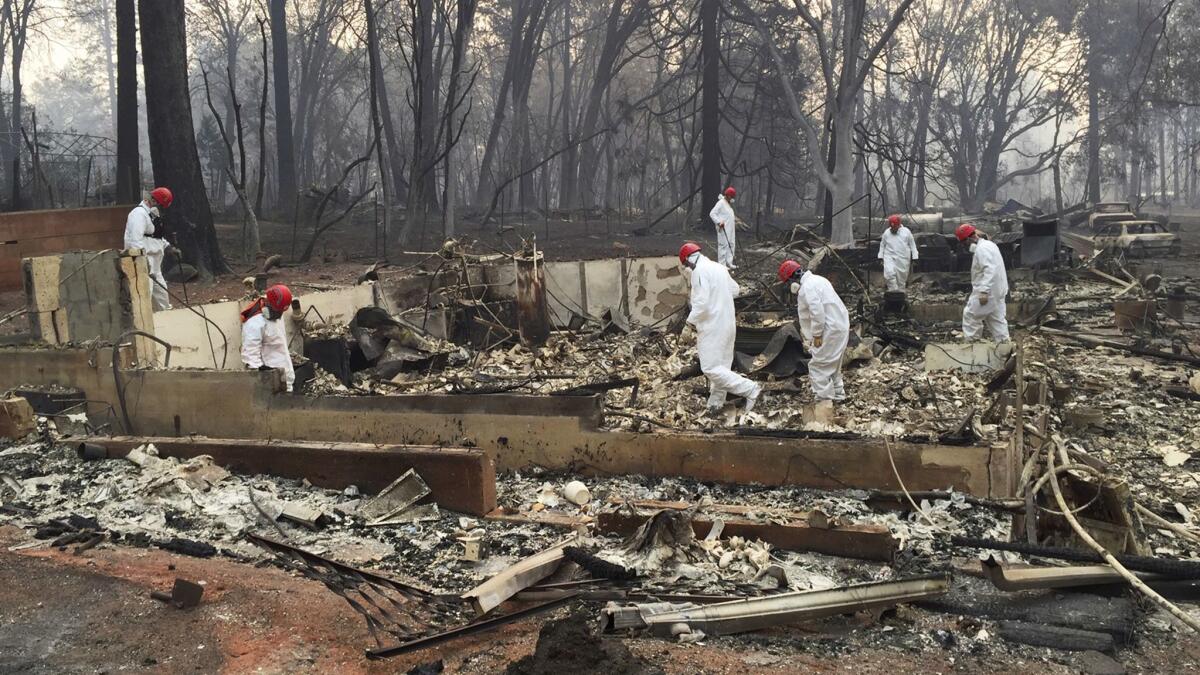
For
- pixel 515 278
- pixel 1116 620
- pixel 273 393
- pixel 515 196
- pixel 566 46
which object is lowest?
pixel 1116 620

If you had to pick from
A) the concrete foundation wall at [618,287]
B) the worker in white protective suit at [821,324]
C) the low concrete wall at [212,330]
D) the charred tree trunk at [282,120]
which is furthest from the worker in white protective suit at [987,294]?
the charred tree trunk at [282,120]

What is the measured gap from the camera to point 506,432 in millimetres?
8797

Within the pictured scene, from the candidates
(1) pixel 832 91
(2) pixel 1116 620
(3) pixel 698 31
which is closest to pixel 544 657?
(2) pixel 1116 620

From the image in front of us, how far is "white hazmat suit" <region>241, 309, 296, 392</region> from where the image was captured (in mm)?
9867

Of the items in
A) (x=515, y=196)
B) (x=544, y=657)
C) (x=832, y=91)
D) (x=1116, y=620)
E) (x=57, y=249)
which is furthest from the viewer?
(x=515, y=196)

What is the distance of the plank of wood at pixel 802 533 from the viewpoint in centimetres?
629

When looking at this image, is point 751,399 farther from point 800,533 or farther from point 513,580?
point 513,580

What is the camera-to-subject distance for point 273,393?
9461 millimetres

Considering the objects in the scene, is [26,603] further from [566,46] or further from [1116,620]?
[566,46]

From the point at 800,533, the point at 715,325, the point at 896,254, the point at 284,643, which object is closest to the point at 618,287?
the point at 896,254

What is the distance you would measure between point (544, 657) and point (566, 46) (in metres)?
45.0

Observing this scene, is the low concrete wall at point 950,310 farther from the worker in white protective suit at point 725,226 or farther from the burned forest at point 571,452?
the worker in white protective suit at point 725,226

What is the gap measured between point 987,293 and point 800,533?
7399 mm

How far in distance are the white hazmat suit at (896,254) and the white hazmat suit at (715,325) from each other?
812 cm
